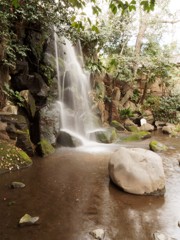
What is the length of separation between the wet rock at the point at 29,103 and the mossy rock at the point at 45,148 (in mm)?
1337

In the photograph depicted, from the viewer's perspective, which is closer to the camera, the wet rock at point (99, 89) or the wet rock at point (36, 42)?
the wet rock at point (36, 42)

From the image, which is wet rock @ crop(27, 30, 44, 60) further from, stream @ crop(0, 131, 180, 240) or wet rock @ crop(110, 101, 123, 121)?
wet rock @ crop(110, 101, 123, 121)

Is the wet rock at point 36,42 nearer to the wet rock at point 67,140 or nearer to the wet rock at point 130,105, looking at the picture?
the wet rock at point 67,140

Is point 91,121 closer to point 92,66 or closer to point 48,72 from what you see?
point 48,72

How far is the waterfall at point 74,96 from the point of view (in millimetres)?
7772

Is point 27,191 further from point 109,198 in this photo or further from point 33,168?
point 109,198

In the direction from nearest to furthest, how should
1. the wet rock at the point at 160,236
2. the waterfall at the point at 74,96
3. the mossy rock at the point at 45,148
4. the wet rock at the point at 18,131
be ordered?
1. the wet rock at the point at 160,236
2. the wet rock at the point at 18,131
3. the mossy rock at the point at 45,148
4. the waterfall at the point at 74,96

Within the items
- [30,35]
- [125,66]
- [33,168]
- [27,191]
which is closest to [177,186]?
[27,191]

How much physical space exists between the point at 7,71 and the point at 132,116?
9.09 m

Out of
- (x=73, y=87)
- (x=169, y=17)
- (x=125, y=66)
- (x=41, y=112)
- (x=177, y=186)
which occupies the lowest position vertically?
(x=177, y=186)

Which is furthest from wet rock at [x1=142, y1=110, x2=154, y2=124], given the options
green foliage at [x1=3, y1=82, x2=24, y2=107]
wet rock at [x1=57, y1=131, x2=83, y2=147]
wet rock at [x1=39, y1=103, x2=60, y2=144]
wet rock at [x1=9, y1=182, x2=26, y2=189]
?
wet rock at [x1=9, y1=182, x2=26, y2=189]

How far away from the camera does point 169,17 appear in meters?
14.0

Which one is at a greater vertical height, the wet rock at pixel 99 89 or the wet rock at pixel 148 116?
the wet rock at pixel 99 89

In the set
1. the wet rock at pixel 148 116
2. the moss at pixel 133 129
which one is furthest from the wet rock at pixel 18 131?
the wet rock at pixel 148 116
